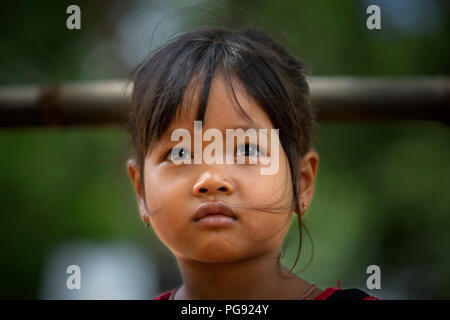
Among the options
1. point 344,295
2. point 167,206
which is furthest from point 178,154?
point 344,295

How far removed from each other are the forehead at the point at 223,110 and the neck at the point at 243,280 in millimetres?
245

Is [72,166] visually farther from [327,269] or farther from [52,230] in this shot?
[327,269]

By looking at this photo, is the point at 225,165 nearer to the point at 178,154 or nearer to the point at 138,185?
the point at 178,154

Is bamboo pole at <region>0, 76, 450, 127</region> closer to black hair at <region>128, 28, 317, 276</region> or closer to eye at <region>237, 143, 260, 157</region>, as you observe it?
black hair at <region>128, 28, 317, 276</region>

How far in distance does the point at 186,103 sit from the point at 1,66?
2531 mm

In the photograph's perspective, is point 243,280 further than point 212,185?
Yes

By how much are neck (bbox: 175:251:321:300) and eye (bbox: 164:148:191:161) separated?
0.19 metres

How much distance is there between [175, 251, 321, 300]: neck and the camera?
996 millimetres

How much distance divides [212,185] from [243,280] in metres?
0.22

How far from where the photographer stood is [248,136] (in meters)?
0.94

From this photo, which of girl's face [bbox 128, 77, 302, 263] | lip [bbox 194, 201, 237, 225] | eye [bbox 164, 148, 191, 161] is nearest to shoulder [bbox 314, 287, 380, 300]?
girl's face [bbox 128, 77, 302, 263]

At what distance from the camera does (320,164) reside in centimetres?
337
